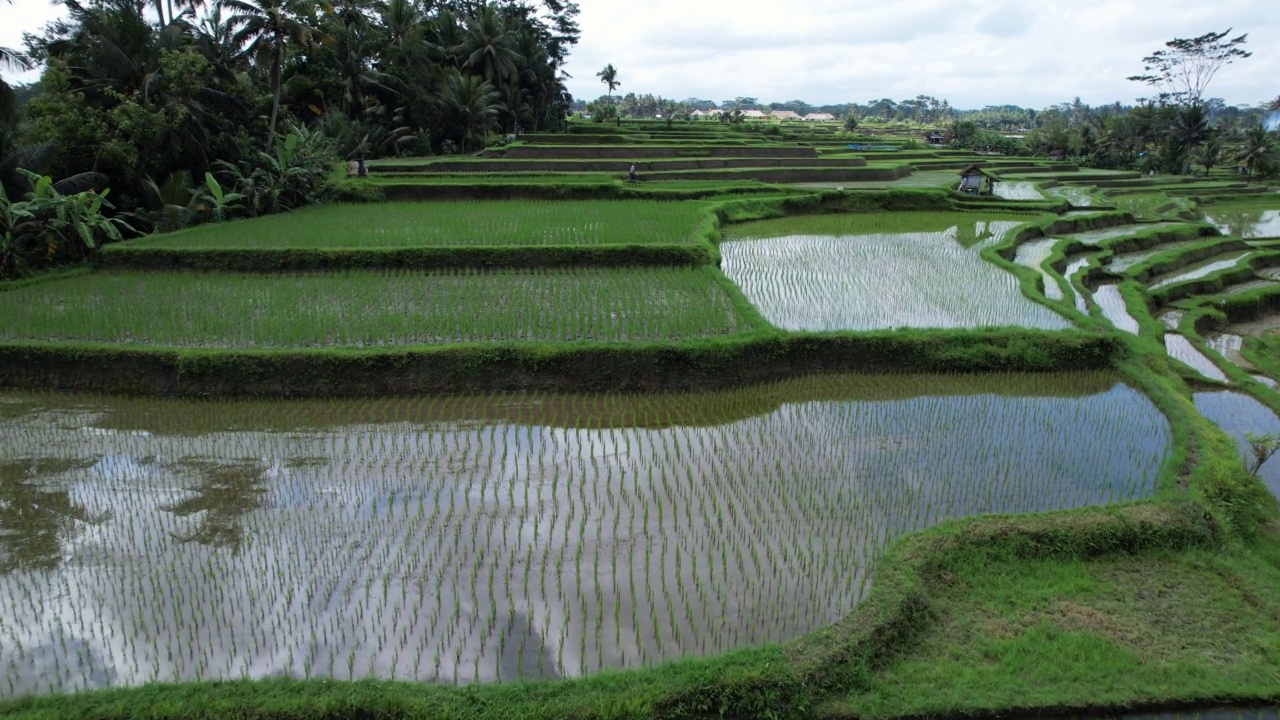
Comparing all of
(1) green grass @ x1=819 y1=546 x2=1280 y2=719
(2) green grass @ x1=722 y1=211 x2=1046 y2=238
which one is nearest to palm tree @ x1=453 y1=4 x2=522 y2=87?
(2) green grass @ x1=722 y1=211 x2=1046 y2=238

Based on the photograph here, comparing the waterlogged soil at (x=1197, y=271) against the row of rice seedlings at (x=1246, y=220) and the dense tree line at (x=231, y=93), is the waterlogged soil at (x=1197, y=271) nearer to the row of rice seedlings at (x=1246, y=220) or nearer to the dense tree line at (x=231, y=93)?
the row of rice seedlings at (x=1246, y=220)

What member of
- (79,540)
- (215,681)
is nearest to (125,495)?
(79,540)

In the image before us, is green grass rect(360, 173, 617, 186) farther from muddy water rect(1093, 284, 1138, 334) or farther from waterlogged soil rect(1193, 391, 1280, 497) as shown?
waterlogged soil rect(1193, 391, 1280, 497)

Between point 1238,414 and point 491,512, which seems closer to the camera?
point 491,512

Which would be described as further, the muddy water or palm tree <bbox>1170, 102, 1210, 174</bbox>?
palm tree <bbox>1170, 102, 1210, 174</bbox>

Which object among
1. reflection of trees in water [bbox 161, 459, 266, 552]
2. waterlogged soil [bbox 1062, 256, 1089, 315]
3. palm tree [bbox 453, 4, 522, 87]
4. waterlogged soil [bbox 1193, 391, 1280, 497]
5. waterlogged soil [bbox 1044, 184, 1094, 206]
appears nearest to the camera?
reflection of trees in water [bbox 161, 459, 266, 552]

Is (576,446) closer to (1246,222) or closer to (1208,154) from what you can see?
(1246,222)

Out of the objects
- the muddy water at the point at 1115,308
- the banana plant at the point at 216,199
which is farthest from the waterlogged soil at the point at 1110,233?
the banana plant at the point at 216,199

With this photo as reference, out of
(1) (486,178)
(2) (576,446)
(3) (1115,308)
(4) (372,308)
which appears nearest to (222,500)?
(2) (576,446)
